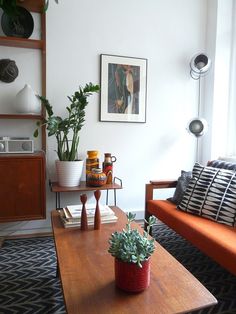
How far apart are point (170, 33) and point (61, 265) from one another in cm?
266

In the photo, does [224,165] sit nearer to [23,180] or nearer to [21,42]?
[23,180]

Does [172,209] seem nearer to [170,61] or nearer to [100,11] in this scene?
[170,61]

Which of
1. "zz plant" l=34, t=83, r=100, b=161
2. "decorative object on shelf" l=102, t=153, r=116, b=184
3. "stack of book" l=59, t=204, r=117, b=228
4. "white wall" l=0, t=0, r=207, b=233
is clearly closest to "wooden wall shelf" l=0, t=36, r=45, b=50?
"white wall" l=0, t=0, r=207, b=233

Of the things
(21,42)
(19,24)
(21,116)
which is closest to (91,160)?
(21,116)

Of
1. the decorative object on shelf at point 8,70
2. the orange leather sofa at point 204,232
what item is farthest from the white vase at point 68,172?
the decorative object on shelf at point 8,70

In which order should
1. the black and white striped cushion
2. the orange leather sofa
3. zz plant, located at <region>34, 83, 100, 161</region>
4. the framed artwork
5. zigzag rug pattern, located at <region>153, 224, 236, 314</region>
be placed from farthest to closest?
the framed artwork, zz plant, located at <region>34, 83, 100, 161</region>, the black and white striped cushion, zigzag rug pattern, located at <region>153, 224, 236, 314</region>, the orange leather sofa

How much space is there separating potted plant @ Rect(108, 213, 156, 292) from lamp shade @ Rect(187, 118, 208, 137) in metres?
1.99

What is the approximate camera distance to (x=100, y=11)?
2.68 m

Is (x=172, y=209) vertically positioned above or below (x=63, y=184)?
below

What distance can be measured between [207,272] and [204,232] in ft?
1.50

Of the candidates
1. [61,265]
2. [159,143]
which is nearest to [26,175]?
[61,265]

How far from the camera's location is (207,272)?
1.97 metres

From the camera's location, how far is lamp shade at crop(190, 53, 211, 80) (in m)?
2.79

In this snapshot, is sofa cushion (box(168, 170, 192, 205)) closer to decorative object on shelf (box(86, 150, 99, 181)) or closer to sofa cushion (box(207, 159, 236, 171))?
sofa cushion (box(207, 159, 236, 171))
